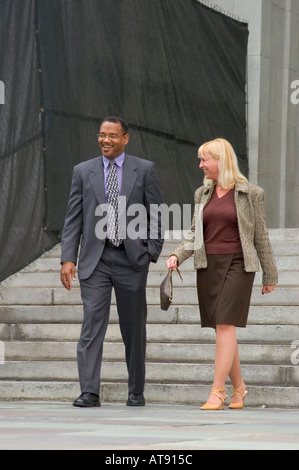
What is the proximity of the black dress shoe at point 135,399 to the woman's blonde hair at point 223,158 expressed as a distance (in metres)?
A: 1.54

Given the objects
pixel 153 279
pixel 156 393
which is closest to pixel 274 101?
pixel 153 279

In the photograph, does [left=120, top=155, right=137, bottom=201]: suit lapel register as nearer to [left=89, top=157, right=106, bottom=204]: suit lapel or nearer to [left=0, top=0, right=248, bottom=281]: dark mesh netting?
[left=89, top=157, right=106, bottom=204]: suit lapel

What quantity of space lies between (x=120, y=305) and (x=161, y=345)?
1419mm

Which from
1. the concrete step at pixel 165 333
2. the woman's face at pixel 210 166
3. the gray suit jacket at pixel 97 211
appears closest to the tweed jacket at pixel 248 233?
the woman's face at pixel 210 166

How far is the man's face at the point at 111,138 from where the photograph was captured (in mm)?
7945

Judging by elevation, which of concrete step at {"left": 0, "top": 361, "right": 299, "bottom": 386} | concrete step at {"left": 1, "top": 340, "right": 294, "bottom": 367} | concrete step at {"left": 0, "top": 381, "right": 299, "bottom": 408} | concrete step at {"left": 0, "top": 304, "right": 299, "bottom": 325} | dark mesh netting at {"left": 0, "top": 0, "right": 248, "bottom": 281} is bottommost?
concrete step at {"left": 0, "top": 381, "right": 299, "bottom": 408}

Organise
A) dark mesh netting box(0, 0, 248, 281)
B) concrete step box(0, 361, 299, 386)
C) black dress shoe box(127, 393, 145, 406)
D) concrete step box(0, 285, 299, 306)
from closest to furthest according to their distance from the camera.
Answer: black dress shoe box(127, 393, 145, 406)
concrete step box(0, 361, 299, 386)
concrete step box(0, 285, 299, 306)
dark mesh netting box(0, 0, 248, 281)

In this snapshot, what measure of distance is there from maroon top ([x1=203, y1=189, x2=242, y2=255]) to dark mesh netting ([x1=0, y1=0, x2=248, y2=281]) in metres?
4.29

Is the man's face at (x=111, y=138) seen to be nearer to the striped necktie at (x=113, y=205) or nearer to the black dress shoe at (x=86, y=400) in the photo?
the striped necktie at (x=113, y=205)

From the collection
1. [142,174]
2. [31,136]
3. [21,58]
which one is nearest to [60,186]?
[31,136]

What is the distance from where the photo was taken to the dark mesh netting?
39.3ft

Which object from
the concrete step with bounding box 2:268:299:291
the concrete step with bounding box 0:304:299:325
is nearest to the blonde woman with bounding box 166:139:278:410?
the concrete step with bounding box 0:304:299:325

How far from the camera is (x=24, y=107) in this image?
1201 centimetres

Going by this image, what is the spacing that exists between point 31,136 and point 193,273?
244cm
